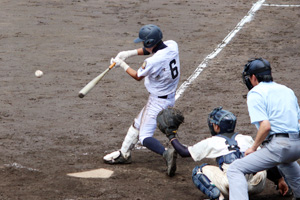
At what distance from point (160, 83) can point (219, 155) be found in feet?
5.08

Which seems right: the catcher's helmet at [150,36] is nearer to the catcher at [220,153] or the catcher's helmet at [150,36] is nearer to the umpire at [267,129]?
the catcher at [220,153]

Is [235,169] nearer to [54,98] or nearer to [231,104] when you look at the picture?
[231,104]

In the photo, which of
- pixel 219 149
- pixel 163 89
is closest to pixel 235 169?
pixel 219 149

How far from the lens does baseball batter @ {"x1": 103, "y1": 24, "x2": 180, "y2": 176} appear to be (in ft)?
23.5

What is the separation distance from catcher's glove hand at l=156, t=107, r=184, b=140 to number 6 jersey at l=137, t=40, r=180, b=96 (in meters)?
0.67

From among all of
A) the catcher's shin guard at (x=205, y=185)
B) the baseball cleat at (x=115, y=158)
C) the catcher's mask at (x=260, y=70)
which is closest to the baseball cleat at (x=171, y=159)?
the catcher's shin guard at (x=205, y=185)

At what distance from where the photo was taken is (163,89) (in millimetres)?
7336

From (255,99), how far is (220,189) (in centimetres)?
117

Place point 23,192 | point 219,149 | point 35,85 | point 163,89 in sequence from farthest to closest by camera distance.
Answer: point 35,85
point 163,89
point 23,192
point 219,149

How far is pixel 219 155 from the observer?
6.11 metres

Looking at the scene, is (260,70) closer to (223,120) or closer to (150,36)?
(223,120)

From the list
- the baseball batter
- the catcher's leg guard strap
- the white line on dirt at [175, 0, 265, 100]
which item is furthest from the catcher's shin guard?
the white line on dirt at [175, 0, 265, 100]

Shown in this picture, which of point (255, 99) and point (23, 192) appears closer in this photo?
point (255, 99)

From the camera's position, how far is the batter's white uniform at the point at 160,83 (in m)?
7.19
